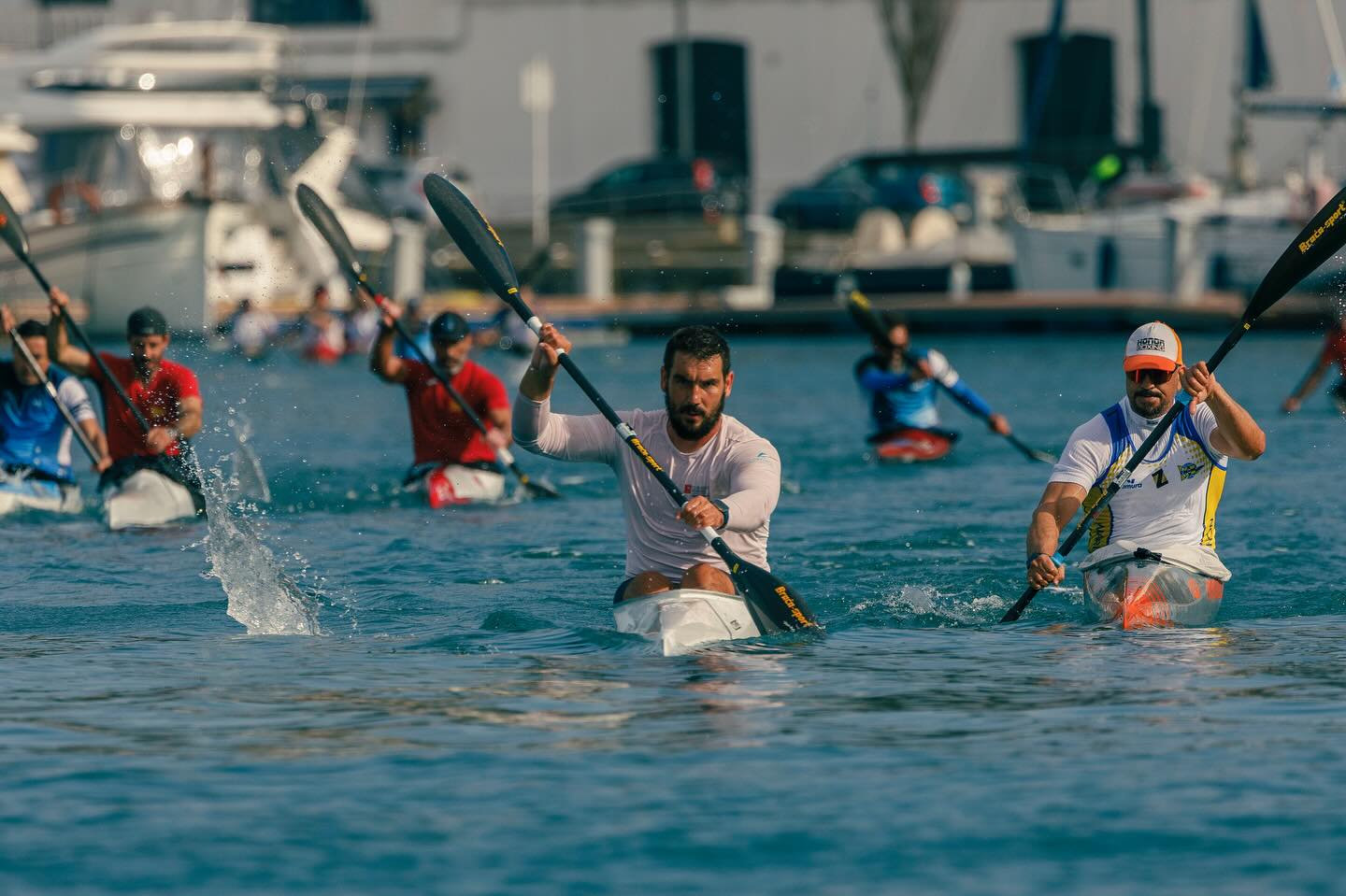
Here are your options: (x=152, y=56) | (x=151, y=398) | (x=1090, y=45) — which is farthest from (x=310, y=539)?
(x=1090, y=45)

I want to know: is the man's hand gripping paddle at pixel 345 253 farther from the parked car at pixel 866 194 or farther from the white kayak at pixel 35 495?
the parked car at pixel 866 194

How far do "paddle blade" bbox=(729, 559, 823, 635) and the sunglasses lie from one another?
1.76 metres

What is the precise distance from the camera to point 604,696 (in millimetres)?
8281

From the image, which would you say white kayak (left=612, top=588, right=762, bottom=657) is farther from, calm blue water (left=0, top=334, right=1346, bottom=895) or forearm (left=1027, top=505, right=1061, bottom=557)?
forearm (left=1027, top=505, right=1061, bottom=557)

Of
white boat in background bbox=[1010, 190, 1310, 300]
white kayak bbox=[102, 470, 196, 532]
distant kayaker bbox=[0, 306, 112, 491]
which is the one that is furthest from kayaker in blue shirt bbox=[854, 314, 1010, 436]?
white boat in background bbox=[1010, 190, 1310, 300]

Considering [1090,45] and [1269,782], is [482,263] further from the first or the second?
[1090,45]

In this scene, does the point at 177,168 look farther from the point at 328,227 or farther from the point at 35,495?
the point at 35,495

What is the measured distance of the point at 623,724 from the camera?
777 centimetres

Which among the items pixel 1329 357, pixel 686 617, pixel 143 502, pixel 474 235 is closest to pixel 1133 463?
pixel 686 617

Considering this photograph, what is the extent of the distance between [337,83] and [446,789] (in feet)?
130

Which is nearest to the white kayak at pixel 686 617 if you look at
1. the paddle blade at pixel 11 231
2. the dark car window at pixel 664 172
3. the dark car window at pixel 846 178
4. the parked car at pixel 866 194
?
the paddle blade at pixel 11 231

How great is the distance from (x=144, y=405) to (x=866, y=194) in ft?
85.8

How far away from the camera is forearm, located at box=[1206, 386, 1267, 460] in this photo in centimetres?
891

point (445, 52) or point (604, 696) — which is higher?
point (445, 52)
